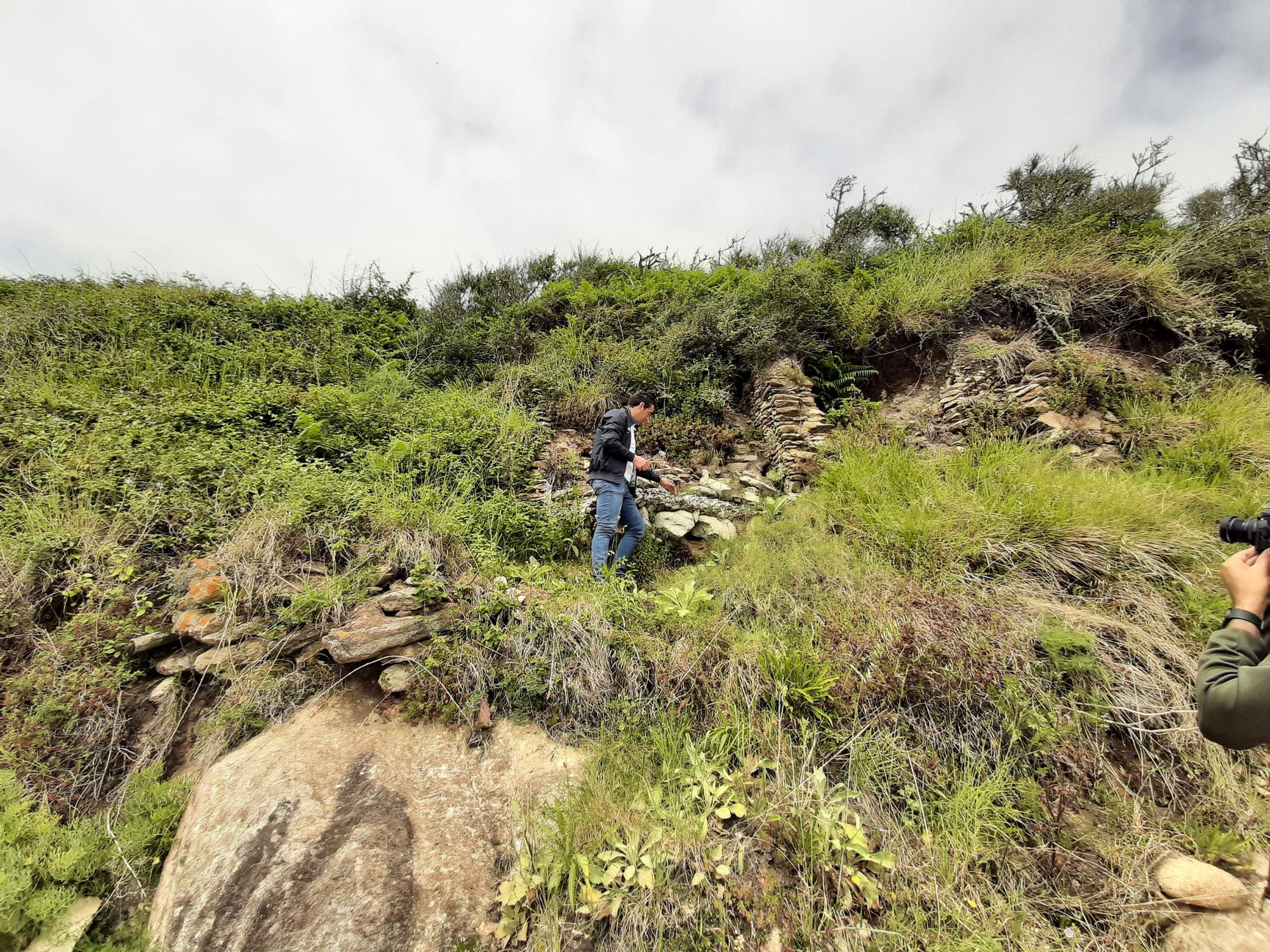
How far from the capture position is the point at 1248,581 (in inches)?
73.6

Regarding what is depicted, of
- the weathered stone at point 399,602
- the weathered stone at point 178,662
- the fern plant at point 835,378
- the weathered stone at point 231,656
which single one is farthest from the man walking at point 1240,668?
the weathered stone at point 178,662

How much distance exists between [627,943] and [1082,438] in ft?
22.1

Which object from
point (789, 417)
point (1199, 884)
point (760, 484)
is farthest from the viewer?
point (789, 417)

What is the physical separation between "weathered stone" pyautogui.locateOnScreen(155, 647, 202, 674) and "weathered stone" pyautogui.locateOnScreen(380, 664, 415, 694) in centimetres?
144

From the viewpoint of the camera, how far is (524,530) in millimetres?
4973

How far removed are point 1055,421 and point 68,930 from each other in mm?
9040

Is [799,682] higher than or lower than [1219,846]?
higher

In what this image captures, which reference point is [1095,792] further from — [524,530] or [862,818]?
[524,530]

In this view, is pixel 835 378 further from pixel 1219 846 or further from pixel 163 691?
pixel 163 691

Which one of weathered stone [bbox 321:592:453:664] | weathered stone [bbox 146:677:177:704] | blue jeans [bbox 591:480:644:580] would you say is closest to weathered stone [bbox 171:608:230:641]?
weathered stone [bbox 146:677:177:704]

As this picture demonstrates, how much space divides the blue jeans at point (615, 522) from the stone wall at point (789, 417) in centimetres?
230

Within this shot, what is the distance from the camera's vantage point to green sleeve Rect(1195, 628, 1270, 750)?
1560mm

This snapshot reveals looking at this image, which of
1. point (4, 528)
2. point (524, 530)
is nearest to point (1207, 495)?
point (524, 530)

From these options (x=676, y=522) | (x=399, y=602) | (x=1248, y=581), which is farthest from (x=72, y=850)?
(x=1248, y=581)
